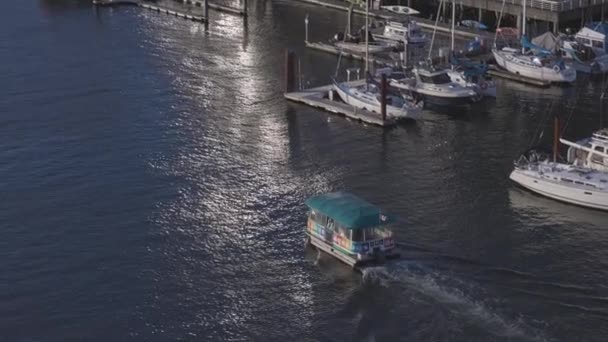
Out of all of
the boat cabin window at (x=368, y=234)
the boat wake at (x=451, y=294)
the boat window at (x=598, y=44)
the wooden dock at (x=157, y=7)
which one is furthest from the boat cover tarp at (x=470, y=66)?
the boat wake at (x=451, y=294)

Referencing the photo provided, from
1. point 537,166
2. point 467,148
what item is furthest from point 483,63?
point 537,166

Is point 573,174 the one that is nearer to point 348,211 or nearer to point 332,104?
point 348,211

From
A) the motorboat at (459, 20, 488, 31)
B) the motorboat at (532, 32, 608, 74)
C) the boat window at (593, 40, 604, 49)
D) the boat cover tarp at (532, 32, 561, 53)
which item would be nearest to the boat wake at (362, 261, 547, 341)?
the boat cover tarp at (532, 32, 561, 53)

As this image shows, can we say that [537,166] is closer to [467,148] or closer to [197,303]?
[467,148]

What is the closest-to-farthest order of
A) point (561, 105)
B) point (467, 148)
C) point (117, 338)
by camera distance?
point (117, 338) < point (467, 148) < point (561, 105)

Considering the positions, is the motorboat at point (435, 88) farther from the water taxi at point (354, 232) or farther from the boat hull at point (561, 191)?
the water taxi at point (354, 232)

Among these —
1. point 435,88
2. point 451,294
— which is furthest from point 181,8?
point 451,294
